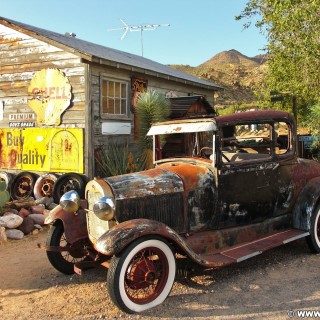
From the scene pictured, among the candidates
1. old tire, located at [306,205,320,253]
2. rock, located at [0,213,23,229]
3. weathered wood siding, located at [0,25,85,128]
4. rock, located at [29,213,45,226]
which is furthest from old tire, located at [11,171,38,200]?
old tire, located at [306,205,320,253]

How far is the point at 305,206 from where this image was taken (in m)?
4.89

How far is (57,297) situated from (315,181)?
3.65m

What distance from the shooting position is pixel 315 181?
202 inches

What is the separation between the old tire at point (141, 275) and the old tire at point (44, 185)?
5703mm

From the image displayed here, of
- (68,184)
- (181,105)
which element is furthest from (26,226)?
(181,105)

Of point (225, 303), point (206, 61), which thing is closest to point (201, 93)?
point (225, 303)

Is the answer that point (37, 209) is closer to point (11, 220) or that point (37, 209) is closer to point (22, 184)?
point (11, 220)

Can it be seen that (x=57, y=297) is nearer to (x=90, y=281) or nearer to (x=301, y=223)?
(x=90, y=281)

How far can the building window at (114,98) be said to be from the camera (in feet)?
30.5

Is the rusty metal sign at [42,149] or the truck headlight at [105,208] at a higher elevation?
the rusty metal sign at [42,149]

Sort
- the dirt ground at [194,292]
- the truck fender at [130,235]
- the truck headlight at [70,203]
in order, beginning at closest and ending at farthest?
the truck fender at [130,235] → the dirt ground at [194,292] → the truck headlight at [70,203]

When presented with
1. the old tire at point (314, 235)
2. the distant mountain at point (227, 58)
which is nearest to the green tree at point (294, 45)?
the old tire at point (314, 235)

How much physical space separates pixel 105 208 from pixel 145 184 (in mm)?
555

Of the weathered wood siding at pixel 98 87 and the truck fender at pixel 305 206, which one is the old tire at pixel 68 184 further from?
the truck fender at pixel 305 206
